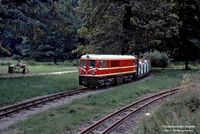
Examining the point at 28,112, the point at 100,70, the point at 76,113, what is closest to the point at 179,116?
the point at 76,113

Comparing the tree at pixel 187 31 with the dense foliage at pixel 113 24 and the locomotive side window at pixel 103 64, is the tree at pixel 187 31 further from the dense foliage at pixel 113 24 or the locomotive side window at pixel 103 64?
the locomotive side window at pixel 103 64

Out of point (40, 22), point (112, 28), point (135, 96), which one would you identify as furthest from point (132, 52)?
point (135, 96)

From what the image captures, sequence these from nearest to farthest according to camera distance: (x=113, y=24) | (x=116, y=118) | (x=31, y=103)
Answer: (x=116, y=118) → (x=31, y=103) → (x=113, y=24)

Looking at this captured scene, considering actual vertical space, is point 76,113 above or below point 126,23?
below

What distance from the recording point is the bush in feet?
176

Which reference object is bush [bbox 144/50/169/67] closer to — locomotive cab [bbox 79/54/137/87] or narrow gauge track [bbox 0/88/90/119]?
locomotive cab [bbox 79/54/137/87]

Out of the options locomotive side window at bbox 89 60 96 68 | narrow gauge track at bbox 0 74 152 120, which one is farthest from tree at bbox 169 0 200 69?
narrow gauge track at bbox 0 74 152 120

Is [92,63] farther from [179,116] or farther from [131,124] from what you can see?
[179,116]

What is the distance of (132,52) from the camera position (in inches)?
1864

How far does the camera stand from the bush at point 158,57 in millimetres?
53731

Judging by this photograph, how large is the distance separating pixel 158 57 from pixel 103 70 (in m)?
24.3

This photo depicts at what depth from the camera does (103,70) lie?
30.9 meters

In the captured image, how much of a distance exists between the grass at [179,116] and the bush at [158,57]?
33.1 metres

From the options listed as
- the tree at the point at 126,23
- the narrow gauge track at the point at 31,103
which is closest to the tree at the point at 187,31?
the tree at the point at 126,23
